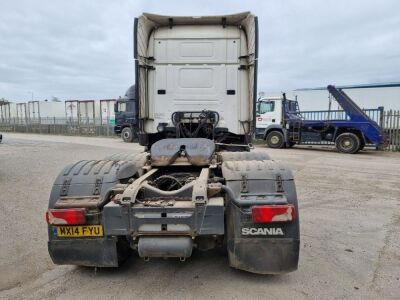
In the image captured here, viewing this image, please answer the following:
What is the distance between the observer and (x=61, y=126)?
3319cm

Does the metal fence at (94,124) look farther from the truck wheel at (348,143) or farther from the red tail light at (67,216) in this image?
the red tail light at (67,216)

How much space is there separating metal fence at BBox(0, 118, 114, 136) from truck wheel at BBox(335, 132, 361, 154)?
19410 millimetres

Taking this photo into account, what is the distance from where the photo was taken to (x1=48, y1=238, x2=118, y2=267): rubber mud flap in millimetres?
3057

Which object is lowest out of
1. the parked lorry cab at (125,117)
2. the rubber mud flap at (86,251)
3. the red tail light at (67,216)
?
the rubber mud flap at (86,251)

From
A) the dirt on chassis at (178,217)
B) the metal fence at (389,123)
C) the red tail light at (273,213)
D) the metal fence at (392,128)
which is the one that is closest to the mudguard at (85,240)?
the dirt on chassis at (178,217)

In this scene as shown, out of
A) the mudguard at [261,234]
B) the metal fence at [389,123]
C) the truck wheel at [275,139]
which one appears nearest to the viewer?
the mudguard at [261,234]

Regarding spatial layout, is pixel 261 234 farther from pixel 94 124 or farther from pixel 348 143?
pixel 94 124

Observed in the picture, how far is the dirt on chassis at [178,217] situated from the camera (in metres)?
2.73

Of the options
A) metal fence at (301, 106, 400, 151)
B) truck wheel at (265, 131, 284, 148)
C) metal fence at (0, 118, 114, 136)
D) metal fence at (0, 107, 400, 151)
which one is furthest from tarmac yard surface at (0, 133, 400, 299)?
metal fence at (0, 118, 114, 136)

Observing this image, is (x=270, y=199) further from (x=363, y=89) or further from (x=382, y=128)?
(x=363, y=89)

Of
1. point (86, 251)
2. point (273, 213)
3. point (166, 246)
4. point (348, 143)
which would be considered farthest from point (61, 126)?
point (273, 213)

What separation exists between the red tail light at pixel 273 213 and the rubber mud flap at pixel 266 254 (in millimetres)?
225

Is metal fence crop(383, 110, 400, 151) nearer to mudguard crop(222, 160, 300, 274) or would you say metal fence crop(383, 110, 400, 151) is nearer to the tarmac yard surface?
the tarmac yard surface

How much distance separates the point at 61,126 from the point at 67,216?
1293 inches
